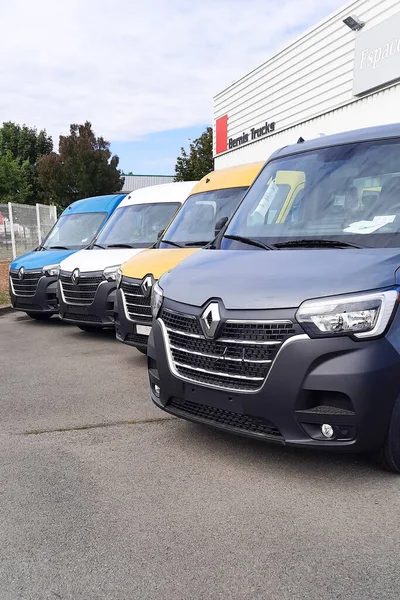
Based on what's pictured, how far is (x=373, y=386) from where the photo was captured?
3111 millimetres

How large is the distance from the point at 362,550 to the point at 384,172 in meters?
2.52

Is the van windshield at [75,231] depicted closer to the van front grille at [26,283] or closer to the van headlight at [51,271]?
the van headlight at [51,271]

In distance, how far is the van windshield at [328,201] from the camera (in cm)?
387

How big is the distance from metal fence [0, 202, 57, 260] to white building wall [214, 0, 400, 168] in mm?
7943

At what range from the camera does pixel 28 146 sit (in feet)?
167

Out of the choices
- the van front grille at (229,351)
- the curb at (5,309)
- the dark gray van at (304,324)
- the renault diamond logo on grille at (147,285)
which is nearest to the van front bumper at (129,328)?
the renault diamond logo on grille at (147,285)

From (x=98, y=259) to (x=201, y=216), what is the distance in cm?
192

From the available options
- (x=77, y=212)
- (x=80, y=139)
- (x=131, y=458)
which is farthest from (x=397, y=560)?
(x=80, y=139)

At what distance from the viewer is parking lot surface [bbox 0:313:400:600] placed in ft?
8.52

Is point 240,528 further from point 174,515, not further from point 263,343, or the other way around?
point 263,343

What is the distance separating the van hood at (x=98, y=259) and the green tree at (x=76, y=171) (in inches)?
1429

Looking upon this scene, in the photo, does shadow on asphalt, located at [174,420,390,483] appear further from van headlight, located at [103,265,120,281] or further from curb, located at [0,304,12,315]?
curb, located at [0,304,12,315]

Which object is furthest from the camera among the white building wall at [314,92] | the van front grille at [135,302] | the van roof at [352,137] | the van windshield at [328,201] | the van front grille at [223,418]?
the white building wall at [314,92]

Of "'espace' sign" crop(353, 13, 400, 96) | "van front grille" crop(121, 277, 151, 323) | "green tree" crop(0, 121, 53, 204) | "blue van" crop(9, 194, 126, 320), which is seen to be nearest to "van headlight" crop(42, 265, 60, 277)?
"blue van" crop(9, 194, 126, 320)
